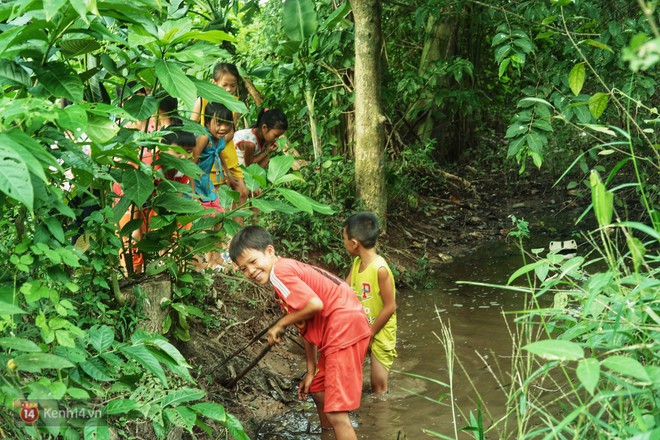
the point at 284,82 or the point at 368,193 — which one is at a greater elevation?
the point at 284,82

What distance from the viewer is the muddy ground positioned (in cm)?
427

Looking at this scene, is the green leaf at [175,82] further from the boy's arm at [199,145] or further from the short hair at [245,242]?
the boy's arm at [199,145]

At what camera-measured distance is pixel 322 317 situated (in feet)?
12.3

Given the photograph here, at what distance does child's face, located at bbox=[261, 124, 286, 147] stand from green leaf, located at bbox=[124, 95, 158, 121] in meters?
2.74

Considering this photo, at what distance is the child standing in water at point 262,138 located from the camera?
5957 millimetres

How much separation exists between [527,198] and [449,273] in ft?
9.41

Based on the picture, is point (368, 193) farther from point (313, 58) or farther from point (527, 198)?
point (527, 198)

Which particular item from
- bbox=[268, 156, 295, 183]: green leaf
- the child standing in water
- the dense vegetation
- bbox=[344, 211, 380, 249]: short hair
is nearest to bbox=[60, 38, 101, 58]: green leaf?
the dense vegetation

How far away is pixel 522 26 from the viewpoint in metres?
5.46

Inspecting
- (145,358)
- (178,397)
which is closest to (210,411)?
(178,397)

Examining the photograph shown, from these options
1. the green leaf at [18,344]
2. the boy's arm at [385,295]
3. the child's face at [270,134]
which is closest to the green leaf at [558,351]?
the green leaf at [18,344]

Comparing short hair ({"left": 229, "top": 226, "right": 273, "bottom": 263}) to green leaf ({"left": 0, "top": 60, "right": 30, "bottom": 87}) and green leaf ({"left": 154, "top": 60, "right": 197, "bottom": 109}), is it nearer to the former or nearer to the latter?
green leaf ({"left": 154, "top": 60, "right": 197, "bottom": 109})

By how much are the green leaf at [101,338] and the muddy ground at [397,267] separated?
1049 millimetres

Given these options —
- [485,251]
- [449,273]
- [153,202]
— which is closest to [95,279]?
[153,202]
